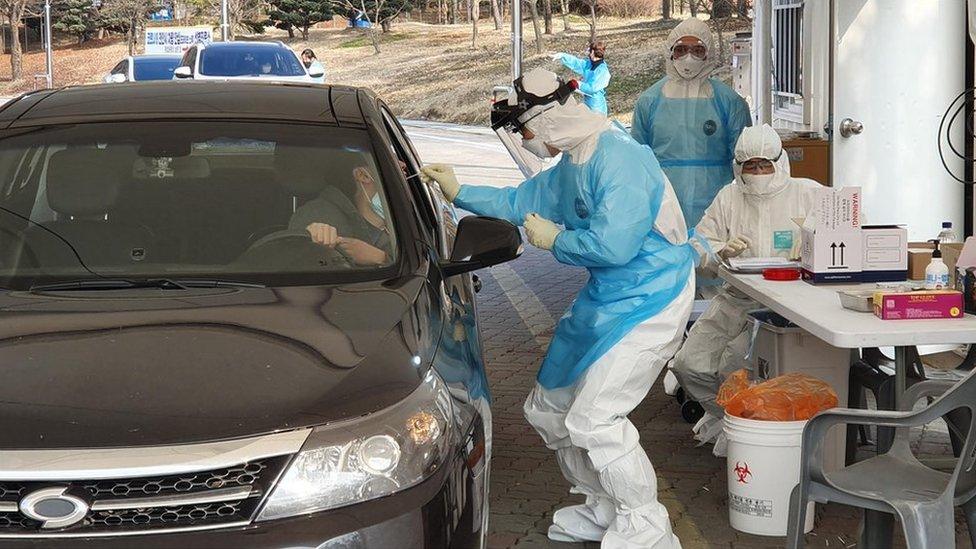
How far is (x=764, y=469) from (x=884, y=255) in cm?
103

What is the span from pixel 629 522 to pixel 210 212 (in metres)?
1.73

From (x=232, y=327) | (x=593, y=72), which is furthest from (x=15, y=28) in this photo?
(x=232, y=327)

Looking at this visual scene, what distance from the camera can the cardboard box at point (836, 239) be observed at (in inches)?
206

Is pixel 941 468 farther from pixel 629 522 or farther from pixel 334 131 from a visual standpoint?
Answer: pixel 334 131

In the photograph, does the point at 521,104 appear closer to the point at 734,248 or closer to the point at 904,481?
the point at 734,248

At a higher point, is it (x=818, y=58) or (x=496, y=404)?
(x=818, y=58)

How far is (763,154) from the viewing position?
6.13 meters

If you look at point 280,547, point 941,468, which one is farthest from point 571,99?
point 280,547

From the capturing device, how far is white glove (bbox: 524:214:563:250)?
4660mm

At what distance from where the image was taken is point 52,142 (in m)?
4.32

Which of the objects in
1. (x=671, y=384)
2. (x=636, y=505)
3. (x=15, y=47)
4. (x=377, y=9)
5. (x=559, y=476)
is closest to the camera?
(x=636, y=505)

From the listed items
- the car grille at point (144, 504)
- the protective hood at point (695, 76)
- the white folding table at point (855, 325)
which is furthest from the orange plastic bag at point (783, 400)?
the protective hood at point (695, 76)

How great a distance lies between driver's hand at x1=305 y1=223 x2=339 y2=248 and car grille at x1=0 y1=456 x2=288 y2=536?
1.35 metres

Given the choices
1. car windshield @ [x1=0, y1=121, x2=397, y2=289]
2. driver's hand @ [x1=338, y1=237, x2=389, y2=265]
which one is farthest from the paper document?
driver's hand @ [x1=338, y1=237, x2=389, y2=265]
